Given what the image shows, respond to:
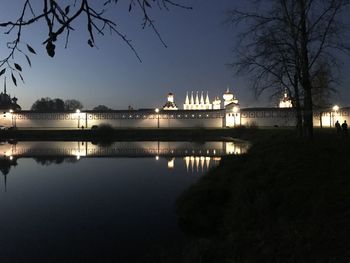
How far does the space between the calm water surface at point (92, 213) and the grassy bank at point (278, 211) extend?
1.18m

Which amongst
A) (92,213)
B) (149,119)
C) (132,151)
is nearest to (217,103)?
(149,119)

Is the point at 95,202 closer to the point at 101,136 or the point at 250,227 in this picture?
the point at 250,227

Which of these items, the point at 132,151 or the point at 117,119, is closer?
the point at 132,151

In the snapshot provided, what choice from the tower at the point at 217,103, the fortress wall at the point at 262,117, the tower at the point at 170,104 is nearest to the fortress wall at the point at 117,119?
the fortress wall at the point at 262,117

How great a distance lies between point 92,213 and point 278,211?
7941 mm

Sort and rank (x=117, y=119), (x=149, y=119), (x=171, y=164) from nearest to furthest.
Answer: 1. (x=171, y=164)
2. (x=149, y=119)
3. (x=117, y=119)

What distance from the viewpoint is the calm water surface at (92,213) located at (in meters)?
10.8

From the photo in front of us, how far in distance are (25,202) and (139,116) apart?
7437cm

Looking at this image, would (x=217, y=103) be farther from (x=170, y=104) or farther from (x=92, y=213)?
(x=92, y=213)

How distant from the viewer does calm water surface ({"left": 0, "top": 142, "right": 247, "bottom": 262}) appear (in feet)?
35.3

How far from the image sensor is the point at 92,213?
49.2 ft

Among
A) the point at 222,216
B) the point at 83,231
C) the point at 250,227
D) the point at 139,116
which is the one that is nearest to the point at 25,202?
the point at 83,231

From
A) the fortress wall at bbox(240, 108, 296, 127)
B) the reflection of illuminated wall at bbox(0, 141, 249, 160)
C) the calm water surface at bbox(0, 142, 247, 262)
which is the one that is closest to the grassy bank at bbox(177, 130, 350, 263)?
the calm water surface at bbox(0, 142, 247, 262)

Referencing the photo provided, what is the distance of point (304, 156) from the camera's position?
14.1 meters
